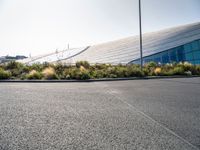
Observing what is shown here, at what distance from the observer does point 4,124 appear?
13.4ft

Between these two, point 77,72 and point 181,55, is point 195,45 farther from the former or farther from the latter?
point 77,72

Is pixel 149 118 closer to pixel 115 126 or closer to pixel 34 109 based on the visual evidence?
pixel 115 126

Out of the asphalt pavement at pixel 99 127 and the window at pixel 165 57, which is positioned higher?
the window at pixel 165 57

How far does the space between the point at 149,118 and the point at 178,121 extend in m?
0.64

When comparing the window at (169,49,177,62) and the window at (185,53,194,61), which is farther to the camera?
the window at (169,49,177,62)

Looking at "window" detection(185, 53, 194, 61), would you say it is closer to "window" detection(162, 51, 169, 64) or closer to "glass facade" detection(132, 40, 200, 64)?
"glass facade" detection(132, 40, 200, 64)

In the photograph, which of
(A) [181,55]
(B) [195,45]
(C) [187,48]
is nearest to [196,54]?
(B) [195,45]

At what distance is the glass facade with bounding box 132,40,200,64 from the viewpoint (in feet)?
96.1

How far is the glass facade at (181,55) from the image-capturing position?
29.3 m

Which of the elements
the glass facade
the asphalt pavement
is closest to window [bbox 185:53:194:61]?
the glass facade

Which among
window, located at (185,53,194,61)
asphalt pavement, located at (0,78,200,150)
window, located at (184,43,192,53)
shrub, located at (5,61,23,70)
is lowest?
asphalt pavement, located at (0,78,200,150)

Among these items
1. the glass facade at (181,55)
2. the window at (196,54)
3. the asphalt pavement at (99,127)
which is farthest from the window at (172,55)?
the asphalt pavement at (99,127)

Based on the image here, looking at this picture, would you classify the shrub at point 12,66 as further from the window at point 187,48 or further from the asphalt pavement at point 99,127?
the window at point 187,48

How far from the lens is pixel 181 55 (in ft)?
102
